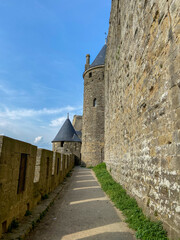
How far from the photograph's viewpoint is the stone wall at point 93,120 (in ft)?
63.2

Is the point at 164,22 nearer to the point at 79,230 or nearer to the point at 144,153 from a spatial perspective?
the point at 144,153

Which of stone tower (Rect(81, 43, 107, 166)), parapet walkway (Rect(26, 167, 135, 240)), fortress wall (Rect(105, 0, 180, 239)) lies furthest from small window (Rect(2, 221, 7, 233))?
stone tower (Rect(81, 43, 107, 166))

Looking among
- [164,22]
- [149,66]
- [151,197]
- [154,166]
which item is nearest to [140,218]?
[151,197]

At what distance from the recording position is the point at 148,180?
10.9ft

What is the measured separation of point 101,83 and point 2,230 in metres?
18.8

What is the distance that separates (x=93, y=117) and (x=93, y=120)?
0.33 meters

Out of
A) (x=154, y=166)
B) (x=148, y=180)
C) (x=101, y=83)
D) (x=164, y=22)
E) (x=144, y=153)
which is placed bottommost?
(x=148, y=180)

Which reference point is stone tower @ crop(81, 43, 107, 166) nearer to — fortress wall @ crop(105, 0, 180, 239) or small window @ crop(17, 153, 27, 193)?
fortress wall @ crop(105, 0, 180, 239)

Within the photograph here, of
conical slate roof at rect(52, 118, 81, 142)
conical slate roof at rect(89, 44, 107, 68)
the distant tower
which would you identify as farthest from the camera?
conical slate roof at rect(52, 118, 81, 142)

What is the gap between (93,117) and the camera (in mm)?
19828

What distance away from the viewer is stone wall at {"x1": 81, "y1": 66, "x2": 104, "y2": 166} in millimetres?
19250

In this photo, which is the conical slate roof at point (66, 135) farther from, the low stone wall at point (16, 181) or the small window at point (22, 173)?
the small window at point (22, 173)

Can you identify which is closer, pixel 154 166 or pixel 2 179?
pixel 2 179

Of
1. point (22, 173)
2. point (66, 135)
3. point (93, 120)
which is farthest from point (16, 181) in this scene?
point (66, 135)
